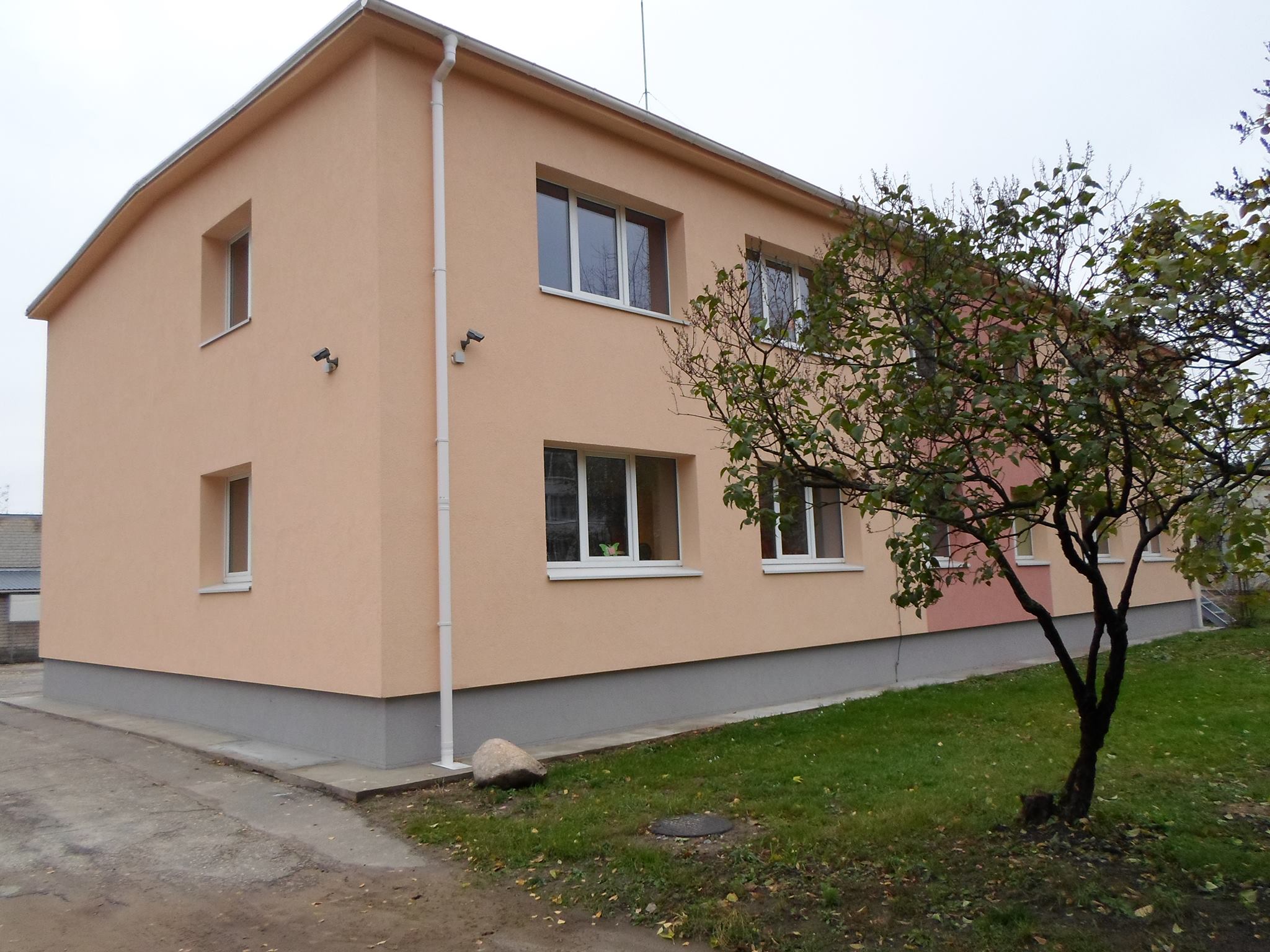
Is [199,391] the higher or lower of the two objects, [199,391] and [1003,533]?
the higher

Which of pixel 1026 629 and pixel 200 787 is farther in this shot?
pixel 1026 629

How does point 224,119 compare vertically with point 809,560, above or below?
above

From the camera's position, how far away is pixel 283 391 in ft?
31.9

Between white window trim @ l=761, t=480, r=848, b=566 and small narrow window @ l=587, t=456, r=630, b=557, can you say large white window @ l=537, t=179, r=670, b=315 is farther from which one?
white window trim @ l=761, t=480, r=848, b=566

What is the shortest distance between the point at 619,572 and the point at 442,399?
2513mm

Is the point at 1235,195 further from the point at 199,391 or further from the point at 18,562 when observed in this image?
the point at 18,562

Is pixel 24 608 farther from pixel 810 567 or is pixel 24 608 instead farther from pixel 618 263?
pixel 810 567

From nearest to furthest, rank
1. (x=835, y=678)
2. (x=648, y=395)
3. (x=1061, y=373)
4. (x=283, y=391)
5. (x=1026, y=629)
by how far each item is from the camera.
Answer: (x=1061, y=373)
(x=283, y=391)
(x=648, y=395)
(x=835, y=678)
(x=1026, y=629)

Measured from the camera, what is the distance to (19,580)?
27.9m

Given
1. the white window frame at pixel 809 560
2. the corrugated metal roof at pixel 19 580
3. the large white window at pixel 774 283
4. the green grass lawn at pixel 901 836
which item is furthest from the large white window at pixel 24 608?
the green grass lawn at pixel 901 836

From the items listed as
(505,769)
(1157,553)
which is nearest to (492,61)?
(505,769)

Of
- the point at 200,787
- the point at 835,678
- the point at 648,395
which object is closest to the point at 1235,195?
the point at 648,395

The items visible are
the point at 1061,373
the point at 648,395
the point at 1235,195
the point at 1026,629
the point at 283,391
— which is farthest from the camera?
the point at 1026,629

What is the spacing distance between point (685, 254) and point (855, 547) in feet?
14.3
